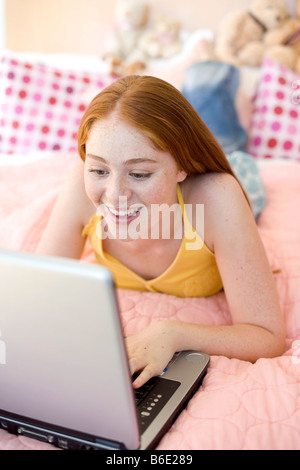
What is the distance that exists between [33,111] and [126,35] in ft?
2.56

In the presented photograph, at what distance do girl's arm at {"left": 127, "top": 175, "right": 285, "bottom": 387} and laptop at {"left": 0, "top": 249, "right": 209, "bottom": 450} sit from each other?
0.65ft

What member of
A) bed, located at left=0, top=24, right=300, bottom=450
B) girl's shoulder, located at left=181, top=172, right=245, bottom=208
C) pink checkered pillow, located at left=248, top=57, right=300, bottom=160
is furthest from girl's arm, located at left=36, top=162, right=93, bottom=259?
pink checkered pillow, located at left=248, top=57, right=300, bottom=160

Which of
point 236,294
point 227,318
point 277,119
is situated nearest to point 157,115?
point 236,294

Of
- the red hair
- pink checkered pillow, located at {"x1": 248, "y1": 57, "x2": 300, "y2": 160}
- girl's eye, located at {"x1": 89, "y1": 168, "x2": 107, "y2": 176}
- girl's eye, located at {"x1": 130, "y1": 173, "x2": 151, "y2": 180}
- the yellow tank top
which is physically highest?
the red hair

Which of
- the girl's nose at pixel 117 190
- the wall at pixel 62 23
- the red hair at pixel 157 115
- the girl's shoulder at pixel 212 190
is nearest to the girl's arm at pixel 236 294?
the girl's shoulder at pixel 212 190

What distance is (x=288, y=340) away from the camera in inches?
44.6

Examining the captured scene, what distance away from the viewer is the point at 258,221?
1.62 metres

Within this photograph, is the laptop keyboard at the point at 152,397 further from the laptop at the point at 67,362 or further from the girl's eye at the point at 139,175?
the girl's eye at the point at 139,175

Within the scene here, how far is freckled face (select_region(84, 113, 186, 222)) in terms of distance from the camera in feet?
3.07

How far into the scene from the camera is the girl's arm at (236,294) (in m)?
0.98

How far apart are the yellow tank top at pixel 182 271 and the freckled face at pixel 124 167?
0.55 feet

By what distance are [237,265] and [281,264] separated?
0.34 metres

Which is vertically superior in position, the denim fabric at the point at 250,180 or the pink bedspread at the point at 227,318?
the denim fabric at the point at 250,180

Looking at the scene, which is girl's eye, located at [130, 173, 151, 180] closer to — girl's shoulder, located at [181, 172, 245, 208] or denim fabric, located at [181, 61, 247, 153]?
girl's shoulder, located at [181, 172, 245, 208]
